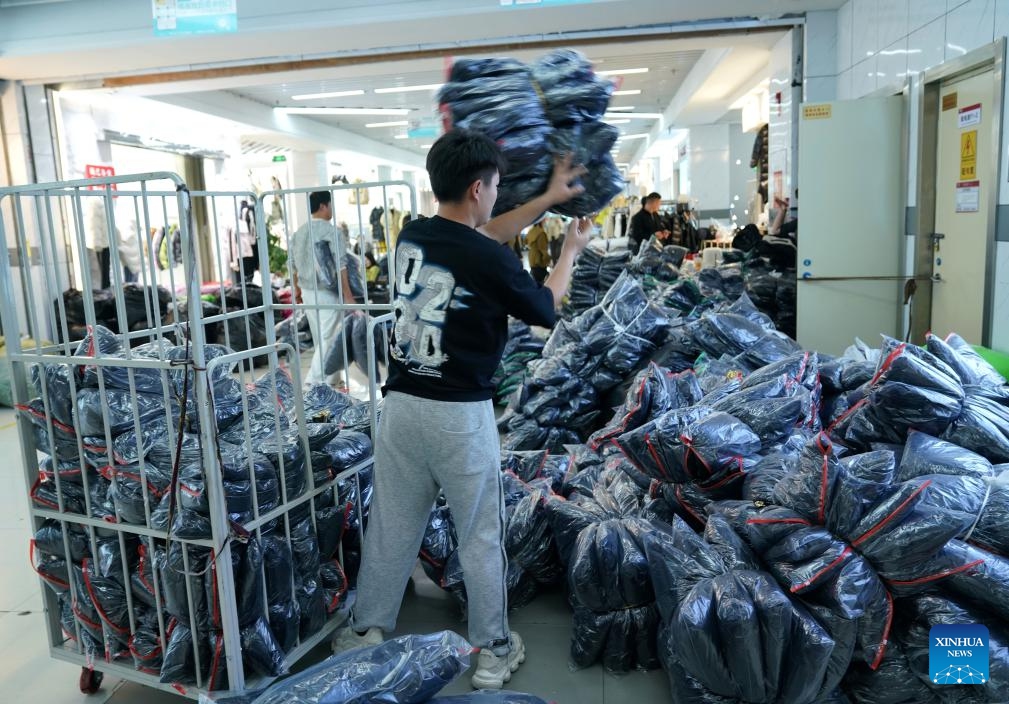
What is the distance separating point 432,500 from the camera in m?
2.24

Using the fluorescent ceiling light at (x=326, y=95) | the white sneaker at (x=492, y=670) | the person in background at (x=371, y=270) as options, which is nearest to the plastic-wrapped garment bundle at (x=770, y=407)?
the white sneaker at (x=492, y=670)

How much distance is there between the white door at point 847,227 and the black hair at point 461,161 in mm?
4027

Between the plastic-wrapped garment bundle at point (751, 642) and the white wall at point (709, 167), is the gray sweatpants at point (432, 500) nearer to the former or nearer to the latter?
the plastic-wrapped garment bundle at point (751, 642)

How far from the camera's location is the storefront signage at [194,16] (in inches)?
237

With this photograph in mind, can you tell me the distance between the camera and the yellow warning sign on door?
4208 millimetres

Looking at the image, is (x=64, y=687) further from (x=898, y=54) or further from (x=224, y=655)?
(x=898, y=54)

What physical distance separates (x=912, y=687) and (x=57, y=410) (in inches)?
91.1

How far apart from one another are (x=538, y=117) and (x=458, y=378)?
0.74m

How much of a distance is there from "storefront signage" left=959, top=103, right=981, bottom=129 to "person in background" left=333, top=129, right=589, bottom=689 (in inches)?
125

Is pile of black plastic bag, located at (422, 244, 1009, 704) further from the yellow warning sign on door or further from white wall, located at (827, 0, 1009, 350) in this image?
the yellow warning sign on door

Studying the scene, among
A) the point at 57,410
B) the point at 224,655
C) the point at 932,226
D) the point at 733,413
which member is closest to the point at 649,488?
the point at 733,413

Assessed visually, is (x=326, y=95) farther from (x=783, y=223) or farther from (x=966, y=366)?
(x=966, y=366)

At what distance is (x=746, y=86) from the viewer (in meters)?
10.7

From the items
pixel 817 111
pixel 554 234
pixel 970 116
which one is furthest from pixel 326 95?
pixel 970 116
